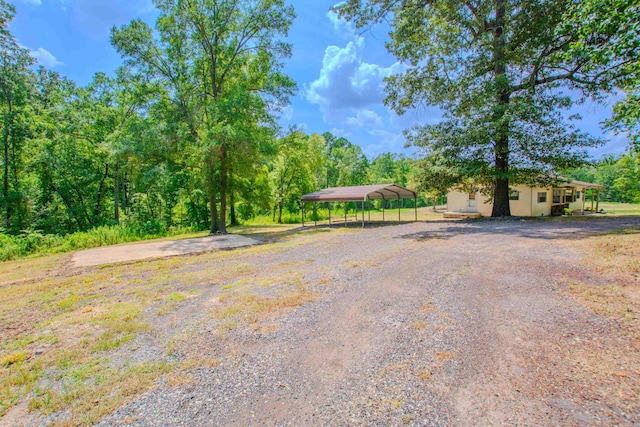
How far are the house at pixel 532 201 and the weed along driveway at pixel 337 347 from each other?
14.4 m

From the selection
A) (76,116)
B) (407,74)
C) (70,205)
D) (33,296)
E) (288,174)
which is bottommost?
(33,296)

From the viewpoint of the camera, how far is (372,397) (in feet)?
7.45

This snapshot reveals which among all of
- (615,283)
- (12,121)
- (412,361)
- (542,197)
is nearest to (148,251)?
(412,361)

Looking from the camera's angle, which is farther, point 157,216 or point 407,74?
point 157,216

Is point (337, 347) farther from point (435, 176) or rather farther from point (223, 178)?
point (435, 176)

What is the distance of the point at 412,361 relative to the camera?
2729mm

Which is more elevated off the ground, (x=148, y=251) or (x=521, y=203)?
(x=521, y=203)

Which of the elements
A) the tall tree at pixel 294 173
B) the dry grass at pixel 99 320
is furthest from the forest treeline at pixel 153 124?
the dry grass at pixel 99 320

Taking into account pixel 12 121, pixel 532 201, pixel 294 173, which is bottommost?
pixel 532 201

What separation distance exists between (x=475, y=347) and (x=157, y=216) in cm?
2386

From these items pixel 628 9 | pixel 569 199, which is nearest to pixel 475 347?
pixel 628 9

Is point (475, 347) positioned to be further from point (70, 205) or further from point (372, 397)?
point (70, 205)

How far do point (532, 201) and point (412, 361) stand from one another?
20.4m

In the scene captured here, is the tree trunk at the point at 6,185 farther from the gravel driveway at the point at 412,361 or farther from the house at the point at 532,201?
the house at the point at 532,201
